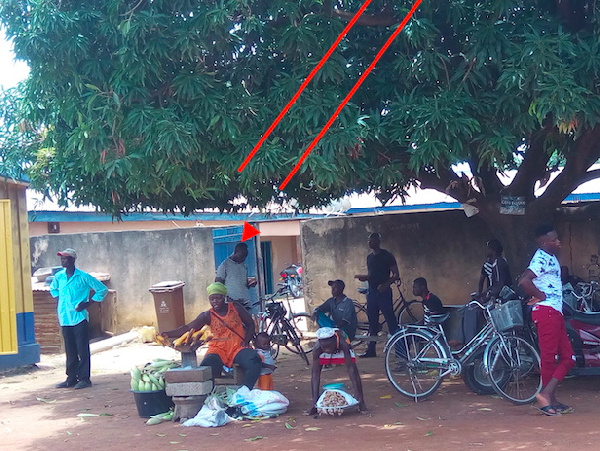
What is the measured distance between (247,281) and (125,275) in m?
5.38

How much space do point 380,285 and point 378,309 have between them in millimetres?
397

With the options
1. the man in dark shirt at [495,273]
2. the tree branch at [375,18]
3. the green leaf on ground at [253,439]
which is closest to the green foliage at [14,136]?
the tree branch at [375,18]

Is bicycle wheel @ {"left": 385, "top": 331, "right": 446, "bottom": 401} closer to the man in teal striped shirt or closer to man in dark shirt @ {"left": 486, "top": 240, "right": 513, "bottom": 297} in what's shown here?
man in dark shirt @ {"left": 486, "top": 240, "right": 513, "bottom": 297}

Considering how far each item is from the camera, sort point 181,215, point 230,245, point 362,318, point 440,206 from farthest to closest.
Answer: point 181,215, point 440,206, point 230,245, point 362,318

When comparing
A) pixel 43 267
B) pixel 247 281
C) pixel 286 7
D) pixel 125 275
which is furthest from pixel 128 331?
pixel 286 7

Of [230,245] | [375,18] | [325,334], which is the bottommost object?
[325,334]

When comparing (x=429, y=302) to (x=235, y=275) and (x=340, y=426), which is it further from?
(x=235, y=275)

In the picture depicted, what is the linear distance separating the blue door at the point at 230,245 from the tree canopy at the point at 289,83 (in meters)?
7.08

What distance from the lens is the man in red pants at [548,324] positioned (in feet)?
22.3

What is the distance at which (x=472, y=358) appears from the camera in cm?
771

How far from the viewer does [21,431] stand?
753 centimetres

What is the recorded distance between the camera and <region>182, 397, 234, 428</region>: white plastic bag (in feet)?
23.2

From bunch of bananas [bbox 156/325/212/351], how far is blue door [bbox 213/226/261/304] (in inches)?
268

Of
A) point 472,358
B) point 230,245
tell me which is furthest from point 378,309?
point 230,245
